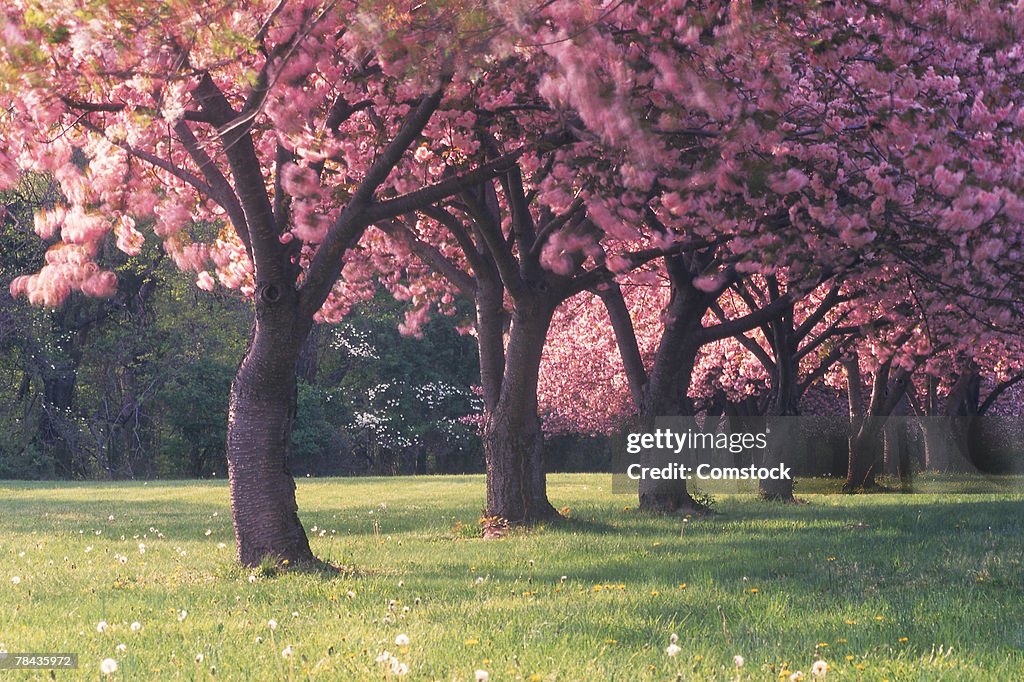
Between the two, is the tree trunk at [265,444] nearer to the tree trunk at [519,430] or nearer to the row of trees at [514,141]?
the row of trees at [514,141]

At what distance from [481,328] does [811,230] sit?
548cm

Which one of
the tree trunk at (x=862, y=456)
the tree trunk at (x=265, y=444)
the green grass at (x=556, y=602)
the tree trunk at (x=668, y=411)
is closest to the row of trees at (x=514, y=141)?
the tree trunk at (x=265, y=444)

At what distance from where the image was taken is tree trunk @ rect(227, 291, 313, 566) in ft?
36.3

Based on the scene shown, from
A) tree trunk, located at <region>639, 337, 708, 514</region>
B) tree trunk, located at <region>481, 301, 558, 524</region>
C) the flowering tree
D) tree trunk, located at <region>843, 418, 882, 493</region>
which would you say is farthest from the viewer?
tree trunk, located at <region>843, 418, 882, 493</region>

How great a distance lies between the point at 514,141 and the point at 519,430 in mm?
4390

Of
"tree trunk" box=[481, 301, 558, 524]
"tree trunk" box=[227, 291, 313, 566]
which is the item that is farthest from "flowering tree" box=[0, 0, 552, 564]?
"tree trunk" box=[481, 301, 558, 524]

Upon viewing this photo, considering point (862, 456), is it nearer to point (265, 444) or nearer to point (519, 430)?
point (519, 430)

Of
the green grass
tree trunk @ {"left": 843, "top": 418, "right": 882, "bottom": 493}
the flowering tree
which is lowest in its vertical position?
the green grass

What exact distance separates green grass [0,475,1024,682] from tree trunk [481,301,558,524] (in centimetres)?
63

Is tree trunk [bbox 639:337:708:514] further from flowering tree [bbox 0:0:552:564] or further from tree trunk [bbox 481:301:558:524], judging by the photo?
flowering tree [bbox 0:0:552:564]

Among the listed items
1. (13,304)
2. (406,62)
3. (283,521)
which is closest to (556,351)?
(13,304)

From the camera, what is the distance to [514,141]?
47.9 feet

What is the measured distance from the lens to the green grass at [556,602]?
6379mm

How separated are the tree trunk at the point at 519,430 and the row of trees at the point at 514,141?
34 millimetres
